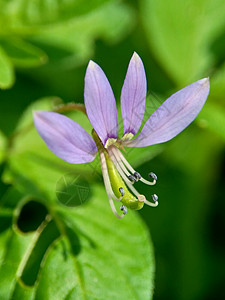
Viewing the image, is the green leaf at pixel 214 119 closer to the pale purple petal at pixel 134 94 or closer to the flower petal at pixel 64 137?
the pale purple petal at pixel 134 94

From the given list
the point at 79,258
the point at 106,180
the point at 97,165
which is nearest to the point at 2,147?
the point at 97,165

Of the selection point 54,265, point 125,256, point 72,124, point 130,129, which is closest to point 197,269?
point 125,256

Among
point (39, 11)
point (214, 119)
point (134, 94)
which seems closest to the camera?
point (134, 94)

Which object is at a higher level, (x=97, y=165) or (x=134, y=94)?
(x=134, y=94)

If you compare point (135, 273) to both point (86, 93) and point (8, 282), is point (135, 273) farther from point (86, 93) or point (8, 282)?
point (86, 93)

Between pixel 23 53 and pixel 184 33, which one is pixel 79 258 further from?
pixel 184 33

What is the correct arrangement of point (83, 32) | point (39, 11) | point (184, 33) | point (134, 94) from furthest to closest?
point (184, 33), point (83, 32), point (39, 11), point (134, 94)

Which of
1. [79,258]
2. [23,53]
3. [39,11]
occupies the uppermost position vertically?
[39,11]
